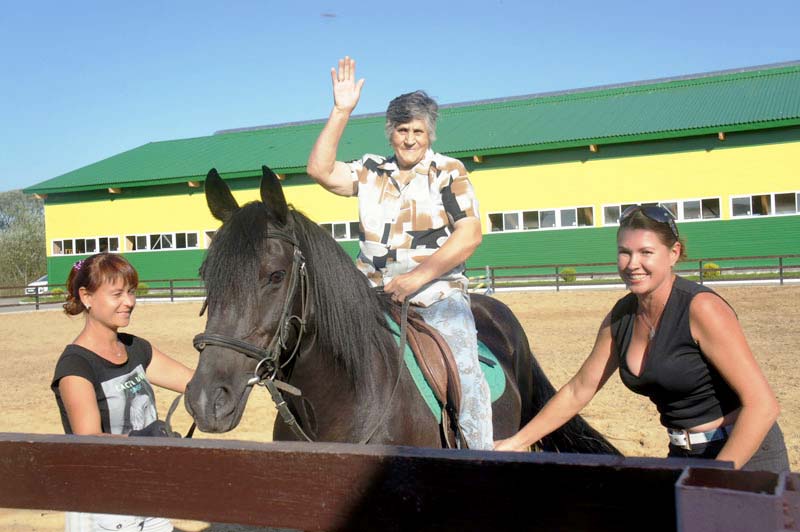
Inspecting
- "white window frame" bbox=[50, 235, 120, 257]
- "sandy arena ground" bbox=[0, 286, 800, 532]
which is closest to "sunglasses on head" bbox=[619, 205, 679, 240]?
"sandy arena ground" bbox=[0, 286, 800, 532]

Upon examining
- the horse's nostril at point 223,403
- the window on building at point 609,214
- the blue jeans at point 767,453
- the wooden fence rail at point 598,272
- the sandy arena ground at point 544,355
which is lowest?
the sandy arena ground at point 544,355

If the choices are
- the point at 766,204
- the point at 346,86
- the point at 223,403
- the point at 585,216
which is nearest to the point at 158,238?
the point at 585,216

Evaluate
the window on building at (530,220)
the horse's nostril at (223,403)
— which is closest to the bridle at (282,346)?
the horse's nostril at (223,403)

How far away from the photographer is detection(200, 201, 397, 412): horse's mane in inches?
122

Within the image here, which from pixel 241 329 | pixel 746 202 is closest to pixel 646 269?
pixel 241 329

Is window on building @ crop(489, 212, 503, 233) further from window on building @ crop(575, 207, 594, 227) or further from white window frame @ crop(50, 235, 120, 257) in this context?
white window frame @ crop(50, 235, 120, 257)

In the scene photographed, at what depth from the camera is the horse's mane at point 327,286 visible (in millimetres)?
3092

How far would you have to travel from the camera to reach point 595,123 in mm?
30828

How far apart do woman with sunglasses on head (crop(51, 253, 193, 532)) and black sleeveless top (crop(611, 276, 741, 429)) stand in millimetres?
2166

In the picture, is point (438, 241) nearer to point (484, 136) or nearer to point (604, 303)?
point (604, 303)

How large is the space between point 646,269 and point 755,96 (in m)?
30.6

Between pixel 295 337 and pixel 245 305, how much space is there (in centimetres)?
38

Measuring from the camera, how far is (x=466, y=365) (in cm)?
393

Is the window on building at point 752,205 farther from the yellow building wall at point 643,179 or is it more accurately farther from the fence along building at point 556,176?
the yellow building wall at point 643,179
